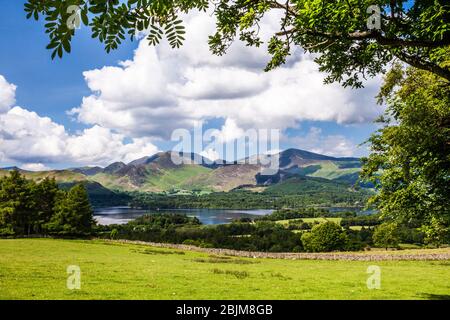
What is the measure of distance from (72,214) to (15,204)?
33.9 feet

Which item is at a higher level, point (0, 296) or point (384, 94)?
point (384, 94)

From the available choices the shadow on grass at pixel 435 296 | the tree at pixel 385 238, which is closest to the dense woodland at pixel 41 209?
the shadow on grass at pixel 435 296

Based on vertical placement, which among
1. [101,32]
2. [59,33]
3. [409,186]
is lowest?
[409,186]

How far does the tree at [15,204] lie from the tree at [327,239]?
71.6 meters

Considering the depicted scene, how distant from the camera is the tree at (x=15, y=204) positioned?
6769cm

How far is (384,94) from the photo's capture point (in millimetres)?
23797

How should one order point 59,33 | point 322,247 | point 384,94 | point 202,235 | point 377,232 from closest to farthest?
point 59,33 < point 384,94 < point 322,247 < point 377,232 < point 202,235

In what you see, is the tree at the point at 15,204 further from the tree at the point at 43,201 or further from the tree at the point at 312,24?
the tree at the point at 312,24

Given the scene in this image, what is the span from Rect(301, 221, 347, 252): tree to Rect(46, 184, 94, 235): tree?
198ft

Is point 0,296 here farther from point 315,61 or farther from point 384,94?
point 384,94

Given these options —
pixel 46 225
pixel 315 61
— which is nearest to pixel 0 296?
pixel 315 61

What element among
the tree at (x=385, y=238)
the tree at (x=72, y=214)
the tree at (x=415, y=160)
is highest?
the tree at (x=415, y=160)

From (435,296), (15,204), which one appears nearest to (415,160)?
(435,296)
